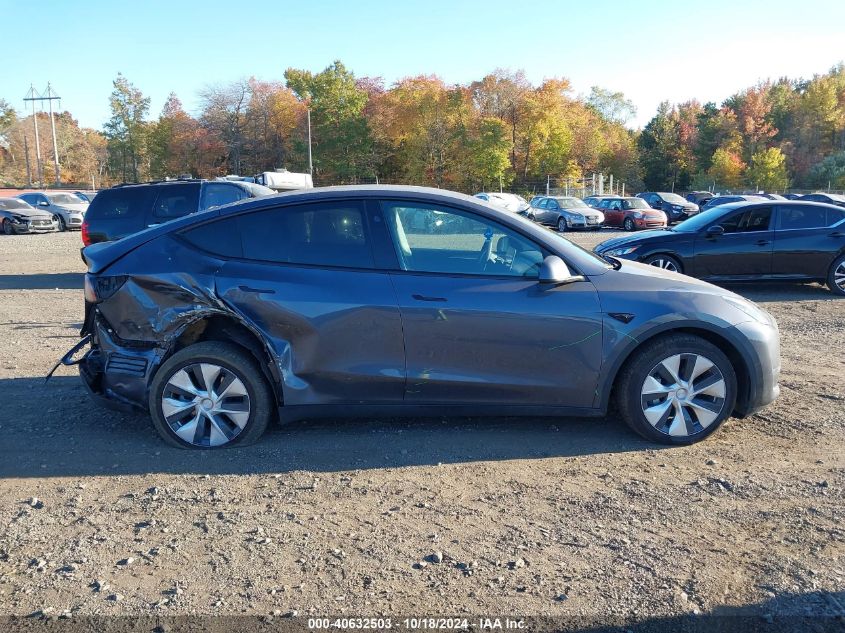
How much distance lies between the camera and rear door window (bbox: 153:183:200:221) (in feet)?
37.2

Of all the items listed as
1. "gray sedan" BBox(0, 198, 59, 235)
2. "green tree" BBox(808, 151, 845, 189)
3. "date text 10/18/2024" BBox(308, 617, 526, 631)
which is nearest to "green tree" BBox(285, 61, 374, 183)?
"gray sedan" BBox(0, 198, 59, 235)

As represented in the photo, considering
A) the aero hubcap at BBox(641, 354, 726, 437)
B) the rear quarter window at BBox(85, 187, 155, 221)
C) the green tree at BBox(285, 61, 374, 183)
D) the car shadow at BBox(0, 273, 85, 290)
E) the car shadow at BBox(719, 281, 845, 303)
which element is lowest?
the car shadow at BBox(719, 281, 845, 303)

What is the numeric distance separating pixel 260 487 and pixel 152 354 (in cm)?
129

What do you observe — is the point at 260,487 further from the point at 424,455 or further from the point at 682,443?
the point at 682,443

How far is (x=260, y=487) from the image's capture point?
155 inches

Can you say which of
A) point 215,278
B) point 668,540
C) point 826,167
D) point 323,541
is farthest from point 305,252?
point 826,167

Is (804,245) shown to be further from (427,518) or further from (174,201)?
(174,201)

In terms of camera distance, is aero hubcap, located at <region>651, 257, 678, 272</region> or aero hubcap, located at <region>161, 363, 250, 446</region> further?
aero hubcap, located at <region>651, 257, 678, 272</region>

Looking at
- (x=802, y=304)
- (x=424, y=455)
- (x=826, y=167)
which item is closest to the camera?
(x=424, y=455)

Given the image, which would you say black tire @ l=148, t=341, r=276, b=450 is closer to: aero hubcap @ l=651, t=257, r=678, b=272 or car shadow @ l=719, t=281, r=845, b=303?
aero hubcap @ l=651, t=257, r=678, b=272

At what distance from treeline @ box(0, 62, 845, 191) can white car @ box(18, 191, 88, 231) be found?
111 ft

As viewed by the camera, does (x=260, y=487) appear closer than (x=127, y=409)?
Yes

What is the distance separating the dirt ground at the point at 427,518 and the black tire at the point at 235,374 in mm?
148

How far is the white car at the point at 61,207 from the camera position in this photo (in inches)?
1142
